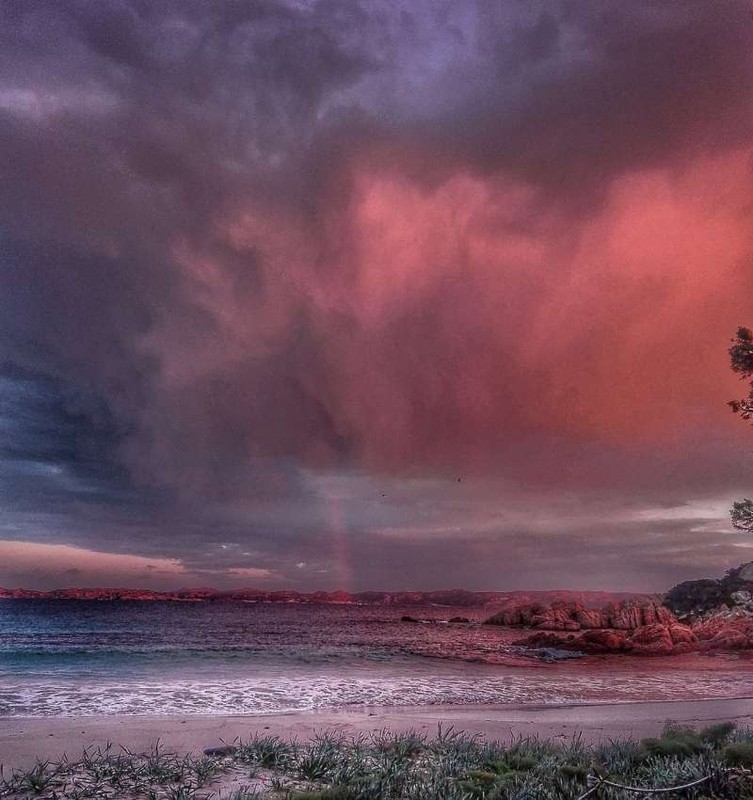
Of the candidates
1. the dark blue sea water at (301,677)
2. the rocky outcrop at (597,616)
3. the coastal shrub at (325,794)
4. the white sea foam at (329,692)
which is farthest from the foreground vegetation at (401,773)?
the rocky outcrop at (597,616)

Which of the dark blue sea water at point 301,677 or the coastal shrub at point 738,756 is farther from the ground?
the coastal shrub at point 738,756

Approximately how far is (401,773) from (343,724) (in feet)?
20.3

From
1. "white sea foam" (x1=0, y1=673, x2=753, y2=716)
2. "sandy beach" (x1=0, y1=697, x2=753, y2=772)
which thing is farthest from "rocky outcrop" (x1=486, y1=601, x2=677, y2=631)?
"sandy beach" (x1=0, y1=697, x2=753, y2=772)

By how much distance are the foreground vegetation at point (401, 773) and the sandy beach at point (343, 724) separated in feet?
3.97

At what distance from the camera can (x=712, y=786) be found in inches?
241

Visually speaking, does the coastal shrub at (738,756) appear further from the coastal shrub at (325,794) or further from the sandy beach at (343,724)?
the coastal shrub at (325,794)

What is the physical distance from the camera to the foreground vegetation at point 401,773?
6.16 metres

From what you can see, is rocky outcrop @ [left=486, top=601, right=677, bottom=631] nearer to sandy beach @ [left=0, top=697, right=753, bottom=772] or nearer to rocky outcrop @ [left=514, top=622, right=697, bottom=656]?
rocky outcrop @ [left=514, top=622, right=697, bottom=656]

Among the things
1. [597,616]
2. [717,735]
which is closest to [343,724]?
[717,735]

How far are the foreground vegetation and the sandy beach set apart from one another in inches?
47.7

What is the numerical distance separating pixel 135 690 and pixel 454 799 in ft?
53.9

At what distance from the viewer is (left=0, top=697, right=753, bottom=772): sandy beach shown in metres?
9.52

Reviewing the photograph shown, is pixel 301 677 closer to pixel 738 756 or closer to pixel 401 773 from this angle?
pixel 401 773

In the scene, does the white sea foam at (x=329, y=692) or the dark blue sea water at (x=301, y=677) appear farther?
the dark blue sea water at (x=301, y=677)
